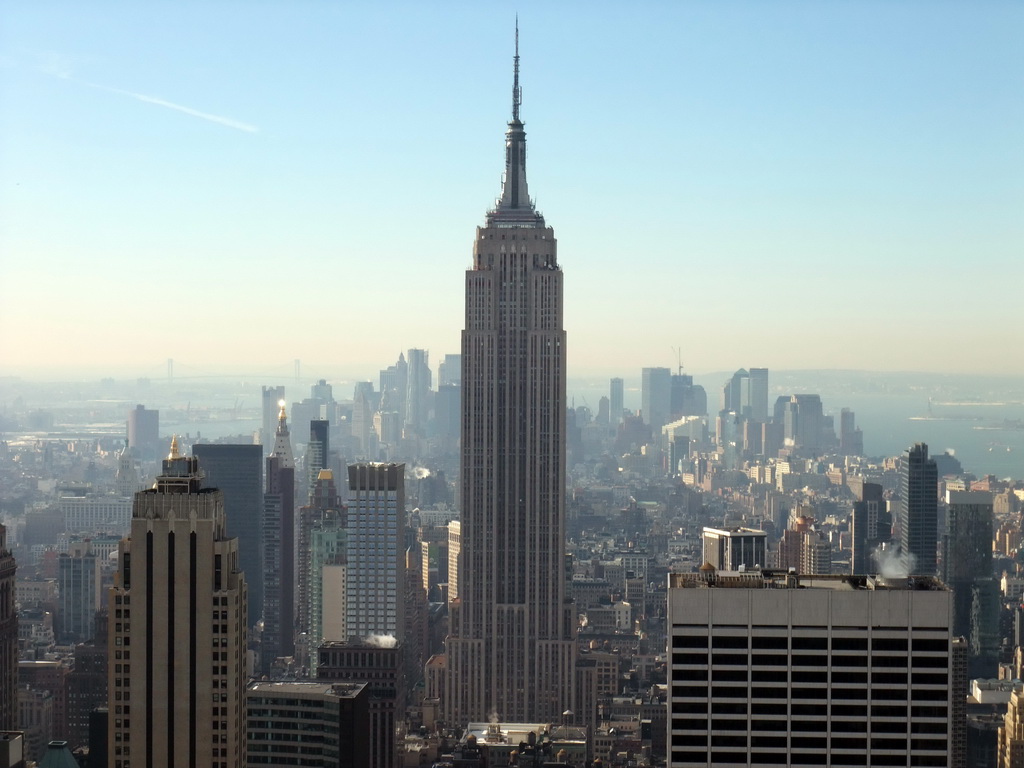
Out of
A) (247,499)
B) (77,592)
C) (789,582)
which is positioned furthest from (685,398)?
(789,582)

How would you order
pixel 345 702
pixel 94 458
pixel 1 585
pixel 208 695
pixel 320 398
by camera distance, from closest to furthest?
1. pixel 208 695
2. pixel 345 702
3. pixel 1 585
4. pixel 94 458
5. pixel 320 398

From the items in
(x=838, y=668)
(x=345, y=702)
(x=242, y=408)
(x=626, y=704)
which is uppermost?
(x=242, y=408)

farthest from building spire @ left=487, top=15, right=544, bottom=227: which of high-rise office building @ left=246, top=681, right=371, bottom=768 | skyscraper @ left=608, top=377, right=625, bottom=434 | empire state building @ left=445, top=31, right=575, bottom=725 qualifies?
high-rise office building @ left=246, top=681, right=371, bottom=768

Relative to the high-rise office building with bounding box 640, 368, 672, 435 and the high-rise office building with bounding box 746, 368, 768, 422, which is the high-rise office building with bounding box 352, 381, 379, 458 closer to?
the high-rise office building with bounding box 640, 368, 672, 435

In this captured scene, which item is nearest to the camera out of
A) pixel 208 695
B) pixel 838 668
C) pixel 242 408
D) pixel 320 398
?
pixel 838 668

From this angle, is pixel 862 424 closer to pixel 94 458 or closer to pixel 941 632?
pixel 94 458

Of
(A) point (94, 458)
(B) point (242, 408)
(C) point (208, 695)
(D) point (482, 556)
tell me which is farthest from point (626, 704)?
(C) point (208, 695)
